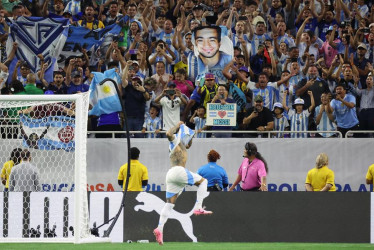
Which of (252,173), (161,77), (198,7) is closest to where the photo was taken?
(252,173)

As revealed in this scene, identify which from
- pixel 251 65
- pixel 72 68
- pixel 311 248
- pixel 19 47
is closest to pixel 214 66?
pixel 251 65

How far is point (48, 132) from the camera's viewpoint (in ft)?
53.7

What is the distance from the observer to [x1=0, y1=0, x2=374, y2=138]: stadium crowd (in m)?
18.4

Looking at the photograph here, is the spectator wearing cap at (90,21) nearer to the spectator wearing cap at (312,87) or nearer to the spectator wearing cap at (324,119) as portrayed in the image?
the spectator wearing cap at (312,87)

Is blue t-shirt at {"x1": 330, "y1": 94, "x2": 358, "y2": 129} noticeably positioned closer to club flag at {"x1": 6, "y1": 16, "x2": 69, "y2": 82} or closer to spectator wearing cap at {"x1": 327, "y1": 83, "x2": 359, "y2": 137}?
spectator wearing cap at {"x1": 327, "y1": 83, "x2": 359, "y2": 137}

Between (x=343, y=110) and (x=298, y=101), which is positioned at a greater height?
(x=298, y=101)

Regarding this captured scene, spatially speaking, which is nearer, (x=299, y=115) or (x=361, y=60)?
(x=299, y=115)

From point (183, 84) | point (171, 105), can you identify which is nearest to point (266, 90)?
point (183, 84)

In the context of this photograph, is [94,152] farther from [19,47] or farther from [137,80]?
[19,47]

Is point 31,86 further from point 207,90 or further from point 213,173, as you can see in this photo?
point 213,173

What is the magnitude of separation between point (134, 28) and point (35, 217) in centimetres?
608

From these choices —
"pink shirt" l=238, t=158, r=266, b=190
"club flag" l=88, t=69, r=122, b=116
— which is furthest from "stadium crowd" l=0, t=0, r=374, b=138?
"pink shirt" l=238, t=158, r=266, b=190

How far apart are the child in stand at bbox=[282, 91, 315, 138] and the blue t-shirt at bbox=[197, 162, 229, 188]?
8.15 feet

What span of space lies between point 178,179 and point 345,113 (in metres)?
5.58
